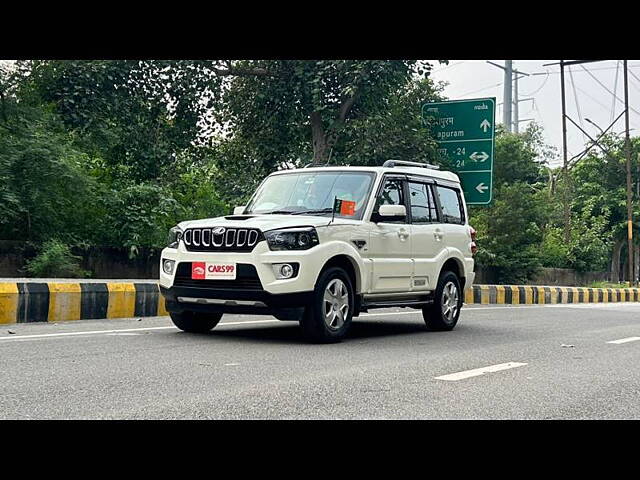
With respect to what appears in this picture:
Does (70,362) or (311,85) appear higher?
(311,85)

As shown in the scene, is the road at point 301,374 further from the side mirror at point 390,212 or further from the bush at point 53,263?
the bush at point 53,263

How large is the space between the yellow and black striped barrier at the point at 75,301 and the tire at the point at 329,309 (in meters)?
3.62

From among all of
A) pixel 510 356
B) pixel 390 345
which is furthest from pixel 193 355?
pixel 510 356

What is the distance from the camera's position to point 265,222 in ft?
28.6

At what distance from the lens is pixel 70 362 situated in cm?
700

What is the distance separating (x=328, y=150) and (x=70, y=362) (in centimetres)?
1529

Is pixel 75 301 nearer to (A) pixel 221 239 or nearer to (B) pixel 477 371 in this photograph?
(A) pixel 221 239

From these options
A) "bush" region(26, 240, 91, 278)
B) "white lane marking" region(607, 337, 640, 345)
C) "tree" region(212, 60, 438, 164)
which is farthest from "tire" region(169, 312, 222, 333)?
"tree" region(212, 60, 438, 164)

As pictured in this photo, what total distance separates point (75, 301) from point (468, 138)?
12369 millimetres

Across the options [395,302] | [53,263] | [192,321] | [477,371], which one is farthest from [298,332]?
[53,263]
